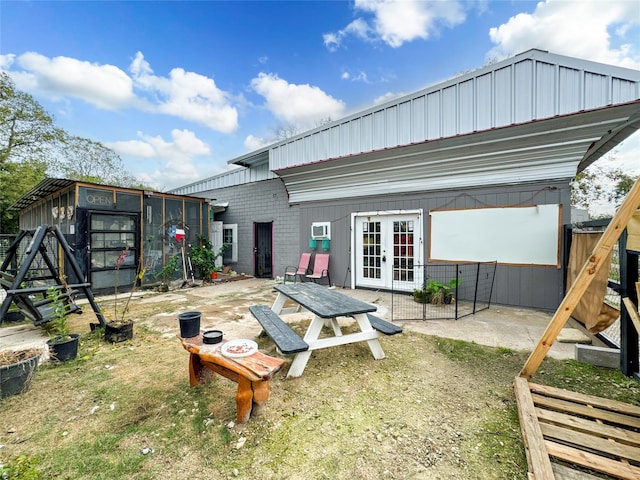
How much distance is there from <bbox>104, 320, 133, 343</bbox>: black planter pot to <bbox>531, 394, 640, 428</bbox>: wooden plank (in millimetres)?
4242

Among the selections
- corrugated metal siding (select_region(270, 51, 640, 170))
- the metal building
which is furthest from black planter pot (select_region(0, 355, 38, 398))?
corrugated metal siding (select_region(270, 51, 640, 170))

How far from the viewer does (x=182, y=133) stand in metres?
18.7

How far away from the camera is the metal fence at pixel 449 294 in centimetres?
457

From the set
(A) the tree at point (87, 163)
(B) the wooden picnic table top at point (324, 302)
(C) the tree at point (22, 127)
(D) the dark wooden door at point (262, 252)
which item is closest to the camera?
(B) the wooden picnic table top at point (324, 302)

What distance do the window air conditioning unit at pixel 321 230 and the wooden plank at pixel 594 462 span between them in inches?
225

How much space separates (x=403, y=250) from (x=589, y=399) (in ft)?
13.5

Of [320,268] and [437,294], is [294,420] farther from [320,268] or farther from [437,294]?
[320,268]

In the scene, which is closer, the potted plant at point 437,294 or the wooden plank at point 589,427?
the wooden plank at point 589,427

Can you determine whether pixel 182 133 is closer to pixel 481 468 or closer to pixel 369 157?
pixel 369 157

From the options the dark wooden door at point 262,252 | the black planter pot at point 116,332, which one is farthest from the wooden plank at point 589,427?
the dark wooden door at point 262,252

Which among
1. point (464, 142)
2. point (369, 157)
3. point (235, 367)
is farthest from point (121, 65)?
point (235, 367)

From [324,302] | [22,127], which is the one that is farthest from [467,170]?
[22,127]

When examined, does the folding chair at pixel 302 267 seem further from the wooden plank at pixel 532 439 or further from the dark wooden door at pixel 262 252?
the wooden plank at pixel 532 439

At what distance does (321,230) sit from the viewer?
707 centimetres
